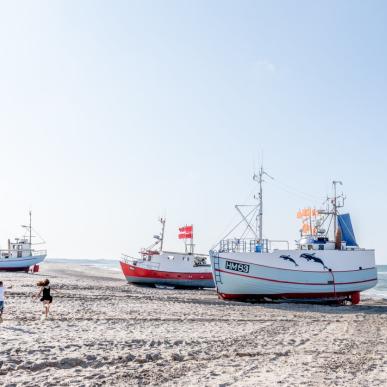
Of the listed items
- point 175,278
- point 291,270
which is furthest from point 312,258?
point 175,278

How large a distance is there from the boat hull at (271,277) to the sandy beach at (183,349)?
30.7 feet

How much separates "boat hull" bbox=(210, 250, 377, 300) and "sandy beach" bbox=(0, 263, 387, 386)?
9.35 m

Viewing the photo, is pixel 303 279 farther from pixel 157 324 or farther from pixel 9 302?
pixel 9 302

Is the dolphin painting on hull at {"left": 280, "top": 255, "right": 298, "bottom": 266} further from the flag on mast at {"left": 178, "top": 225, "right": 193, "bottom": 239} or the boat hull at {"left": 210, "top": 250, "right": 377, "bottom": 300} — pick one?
the flag on mast at {"left": 178, "top": 225, "right": 193, "bottom": 239}

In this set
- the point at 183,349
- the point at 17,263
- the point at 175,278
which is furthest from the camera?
the point at 17,263

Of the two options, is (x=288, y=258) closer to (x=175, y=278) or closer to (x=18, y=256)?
(x=175, y=278)

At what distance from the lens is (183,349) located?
40.5 ft

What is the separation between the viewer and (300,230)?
37.9 m

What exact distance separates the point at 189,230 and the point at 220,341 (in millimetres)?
32244

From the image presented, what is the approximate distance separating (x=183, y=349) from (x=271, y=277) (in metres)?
18.9

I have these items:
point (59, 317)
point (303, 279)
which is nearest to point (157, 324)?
point (59, 317)

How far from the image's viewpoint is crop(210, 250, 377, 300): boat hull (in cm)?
3028

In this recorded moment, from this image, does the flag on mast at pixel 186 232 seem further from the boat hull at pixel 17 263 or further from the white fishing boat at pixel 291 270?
the boat hull at pixel 17 263

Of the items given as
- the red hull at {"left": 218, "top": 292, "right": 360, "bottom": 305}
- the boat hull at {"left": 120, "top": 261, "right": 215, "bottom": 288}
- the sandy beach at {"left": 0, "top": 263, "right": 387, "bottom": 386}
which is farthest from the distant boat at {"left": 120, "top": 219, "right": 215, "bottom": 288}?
the sandy beach at {"left": 0, "top": 263, "right": 387, "bottom": 386}
